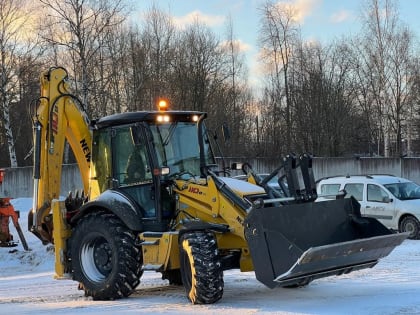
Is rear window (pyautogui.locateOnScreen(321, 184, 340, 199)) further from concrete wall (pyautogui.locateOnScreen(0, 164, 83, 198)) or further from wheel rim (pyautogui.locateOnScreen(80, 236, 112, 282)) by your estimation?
concrete wall (pyautogui.locateOnScreen(0, 164, 83, 198))

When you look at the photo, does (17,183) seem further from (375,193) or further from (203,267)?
(203,267)

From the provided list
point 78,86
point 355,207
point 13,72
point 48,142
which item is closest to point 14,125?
point 13,72

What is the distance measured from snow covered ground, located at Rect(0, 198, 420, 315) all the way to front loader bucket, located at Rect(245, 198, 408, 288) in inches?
17.5

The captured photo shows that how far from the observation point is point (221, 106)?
4531 cm

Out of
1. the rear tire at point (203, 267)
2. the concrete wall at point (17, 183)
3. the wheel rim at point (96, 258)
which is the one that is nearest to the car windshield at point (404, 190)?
the wheel rim at point (96, 258)

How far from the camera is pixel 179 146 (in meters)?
8.27

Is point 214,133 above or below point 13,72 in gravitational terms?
below

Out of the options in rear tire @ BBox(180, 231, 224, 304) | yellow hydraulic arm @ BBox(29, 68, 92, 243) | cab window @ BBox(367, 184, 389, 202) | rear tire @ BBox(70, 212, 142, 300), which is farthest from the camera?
cab window @ BBox(367, 184, 389, 202)

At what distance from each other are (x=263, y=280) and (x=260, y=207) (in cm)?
83

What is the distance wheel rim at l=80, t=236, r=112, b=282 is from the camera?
8.29 m

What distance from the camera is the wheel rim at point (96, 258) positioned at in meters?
8.29

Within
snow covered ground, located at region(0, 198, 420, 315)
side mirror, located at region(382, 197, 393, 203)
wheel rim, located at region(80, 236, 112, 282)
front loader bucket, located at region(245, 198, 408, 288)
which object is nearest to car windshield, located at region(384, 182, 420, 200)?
side mirror, located at region(382, 197, 393, 203)

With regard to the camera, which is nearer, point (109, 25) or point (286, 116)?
point (109, 25)

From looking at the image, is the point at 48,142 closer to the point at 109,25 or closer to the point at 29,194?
the point at 29,194
